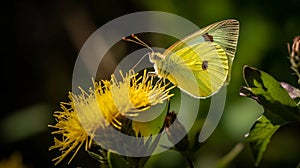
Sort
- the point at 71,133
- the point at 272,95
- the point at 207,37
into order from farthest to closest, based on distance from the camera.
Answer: the point at 207,37 < the point at 71,133 < the point at 272,95

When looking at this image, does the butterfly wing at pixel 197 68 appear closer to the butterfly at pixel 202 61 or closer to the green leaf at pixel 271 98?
the butterfly at pixel 202 61

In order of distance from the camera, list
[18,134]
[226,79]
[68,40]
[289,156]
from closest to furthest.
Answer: [226,79]
[289,156]
[18,134]
[68,40]

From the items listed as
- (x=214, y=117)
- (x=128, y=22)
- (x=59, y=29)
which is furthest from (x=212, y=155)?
(x=59, y=29)

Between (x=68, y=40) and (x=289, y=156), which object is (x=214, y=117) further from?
(x=68, y=40)

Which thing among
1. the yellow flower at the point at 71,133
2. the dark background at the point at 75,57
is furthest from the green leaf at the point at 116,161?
the dark background at the point at 75,57

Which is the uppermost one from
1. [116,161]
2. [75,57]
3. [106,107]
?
[75,57]

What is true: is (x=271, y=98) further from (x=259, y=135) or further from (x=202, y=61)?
(x=202, y=61)

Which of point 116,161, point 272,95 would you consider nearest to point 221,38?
point 272,95

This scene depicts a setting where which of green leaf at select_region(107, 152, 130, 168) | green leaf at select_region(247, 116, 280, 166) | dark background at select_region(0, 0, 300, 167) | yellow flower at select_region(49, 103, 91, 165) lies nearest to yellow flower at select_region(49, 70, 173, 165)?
yellow flower at select_region(49, 103, 91, 165)
